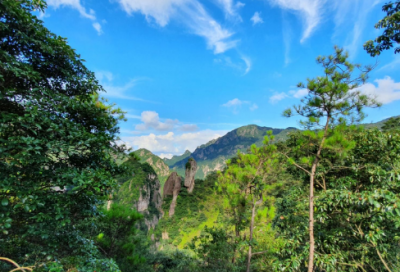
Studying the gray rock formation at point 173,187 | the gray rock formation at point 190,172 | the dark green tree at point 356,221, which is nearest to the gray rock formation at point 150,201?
the gray rock formation at point 173,187

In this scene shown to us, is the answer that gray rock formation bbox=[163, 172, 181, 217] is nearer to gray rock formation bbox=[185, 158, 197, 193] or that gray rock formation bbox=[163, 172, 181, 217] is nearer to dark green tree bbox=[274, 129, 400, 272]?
gray rock formation bbox=[185, 158, 197, 193]

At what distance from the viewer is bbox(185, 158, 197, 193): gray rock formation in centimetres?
4641

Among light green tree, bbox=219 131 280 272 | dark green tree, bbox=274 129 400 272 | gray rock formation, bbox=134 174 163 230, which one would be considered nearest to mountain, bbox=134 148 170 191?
gray rock formation, bbox=134 174 163 230

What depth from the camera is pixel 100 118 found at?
3.69 meters

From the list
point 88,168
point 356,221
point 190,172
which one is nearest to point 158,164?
point 190,172

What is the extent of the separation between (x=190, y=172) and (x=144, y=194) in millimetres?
14368

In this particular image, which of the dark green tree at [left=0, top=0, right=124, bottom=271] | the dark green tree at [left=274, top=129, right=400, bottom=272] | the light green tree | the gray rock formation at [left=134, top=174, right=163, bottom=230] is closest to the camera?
the dark green tree at [left=0, top=0, right=124, bottom=271]

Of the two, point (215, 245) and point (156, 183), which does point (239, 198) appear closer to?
point (215, 245)

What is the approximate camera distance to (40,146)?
2541 millimetres

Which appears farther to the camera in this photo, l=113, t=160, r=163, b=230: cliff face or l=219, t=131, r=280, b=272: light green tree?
l=113, t=160, r=163, b=230: cliff face

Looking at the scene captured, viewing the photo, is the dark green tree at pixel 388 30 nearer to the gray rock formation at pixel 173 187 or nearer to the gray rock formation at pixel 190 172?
the gray rock formation at pixel 190 172

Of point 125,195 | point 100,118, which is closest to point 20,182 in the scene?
point 100,118

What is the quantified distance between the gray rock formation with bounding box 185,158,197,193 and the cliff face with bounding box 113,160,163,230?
11241mm

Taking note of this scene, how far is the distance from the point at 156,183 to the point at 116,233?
164 ft
